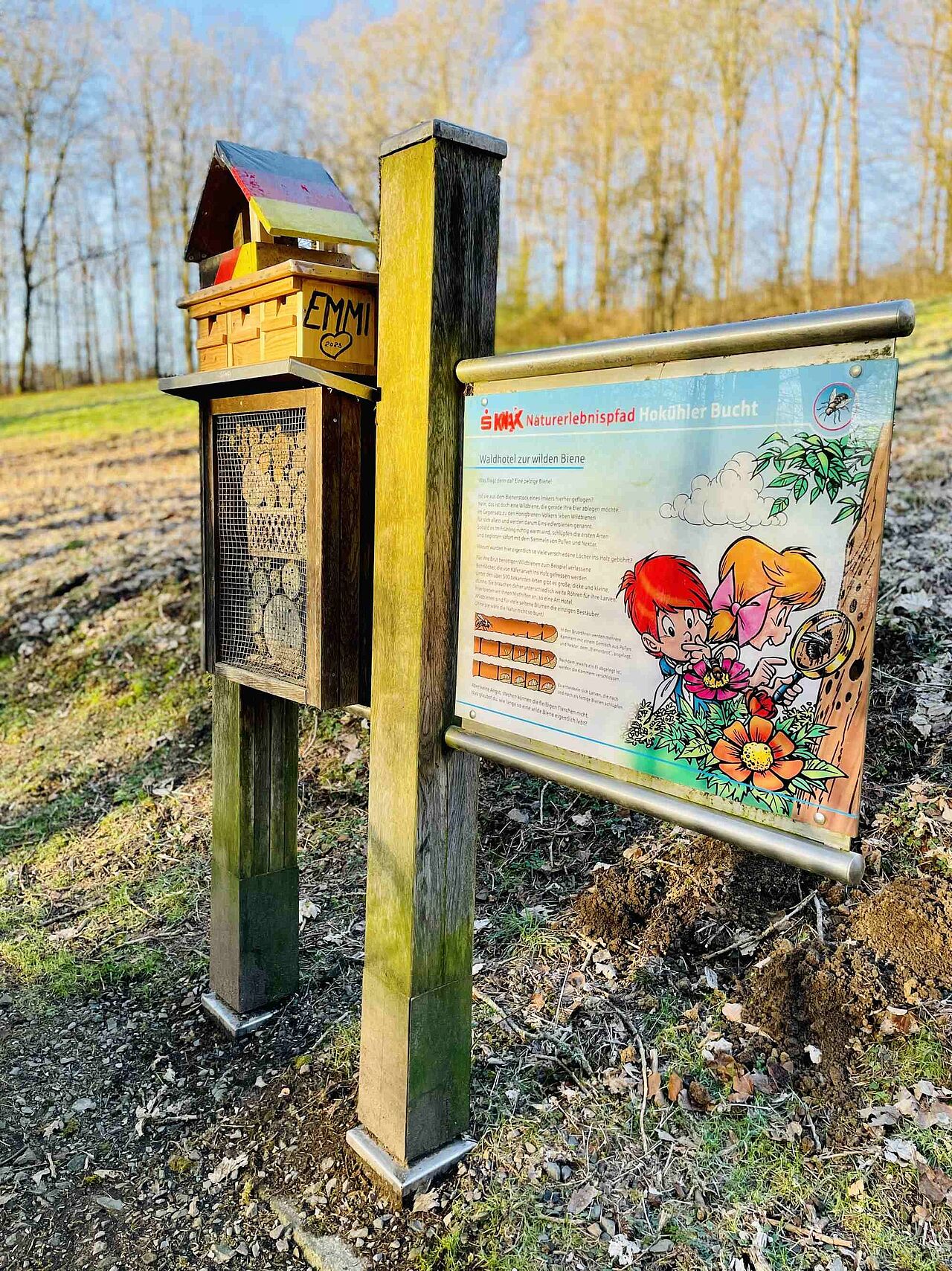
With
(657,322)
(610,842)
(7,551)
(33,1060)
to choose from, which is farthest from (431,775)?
(657,322)

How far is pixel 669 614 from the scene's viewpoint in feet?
5.32

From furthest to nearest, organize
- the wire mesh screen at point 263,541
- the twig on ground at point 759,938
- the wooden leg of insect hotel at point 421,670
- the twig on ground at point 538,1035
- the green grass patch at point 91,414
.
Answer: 1. the green grass patch at point 91,414
2. the twig on ground at point 759,938
3. the twig on ground at point 538,1035
4. the wire mesh screen at point 263,541
5. the wooden leg of insect hotel at point 421,670

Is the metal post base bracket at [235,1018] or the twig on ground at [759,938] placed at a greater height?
the twig on ground at [759,938]

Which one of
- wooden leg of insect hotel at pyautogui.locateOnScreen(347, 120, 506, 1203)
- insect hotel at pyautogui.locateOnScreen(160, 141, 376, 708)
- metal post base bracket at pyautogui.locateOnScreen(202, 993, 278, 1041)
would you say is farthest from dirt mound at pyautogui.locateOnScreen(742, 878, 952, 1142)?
metal post base bracket at pyautogui.locateOnScreen(202, 993, 278, 1041)

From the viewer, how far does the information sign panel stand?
1373mm

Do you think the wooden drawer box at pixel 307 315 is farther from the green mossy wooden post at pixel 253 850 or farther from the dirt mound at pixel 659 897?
the dirt mound at pixel 659 897

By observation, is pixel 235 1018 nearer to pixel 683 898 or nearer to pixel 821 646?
pixel 683 898

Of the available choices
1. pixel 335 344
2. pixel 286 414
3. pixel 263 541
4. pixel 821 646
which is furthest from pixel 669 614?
pixel 263 541

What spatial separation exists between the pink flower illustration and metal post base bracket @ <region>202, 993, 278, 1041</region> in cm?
210

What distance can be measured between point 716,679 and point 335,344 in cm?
130

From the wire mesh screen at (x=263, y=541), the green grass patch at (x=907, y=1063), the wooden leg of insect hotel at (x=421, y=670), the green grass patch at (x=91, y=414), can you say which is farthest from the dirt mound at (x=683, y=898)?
the green grass patch at (x=91, y=414)

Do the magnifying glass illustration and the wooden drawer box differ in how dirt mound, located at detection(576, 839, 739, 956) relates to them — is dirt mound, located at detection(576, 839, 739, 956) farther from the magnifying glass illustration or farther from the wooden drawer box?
the wooden drawer box

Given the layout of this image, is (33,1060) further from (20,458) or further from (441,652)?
(20,458)

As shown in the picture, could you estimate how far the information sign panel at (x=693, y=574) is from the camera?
4.50ft
